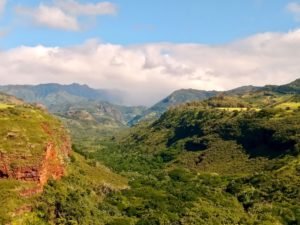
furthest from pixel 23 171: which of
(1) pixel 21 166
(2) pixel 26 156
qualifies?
(2) pixel 26 156

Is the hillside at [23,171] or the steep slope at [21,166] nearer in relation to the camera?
the hillside at [23,171]

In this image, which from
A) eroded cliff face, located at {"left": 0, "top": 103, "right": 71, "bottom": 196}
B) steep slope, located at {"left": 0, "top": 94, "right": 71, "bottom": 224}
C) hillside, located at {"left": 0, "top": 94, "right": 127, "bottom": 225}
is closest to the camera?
hillside, located at {"left": 0, "top": 94, "right": 127, "bottom": 225}

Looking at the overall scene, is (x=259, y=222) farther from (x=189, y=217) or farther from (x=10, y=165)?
(x=10, y=165)

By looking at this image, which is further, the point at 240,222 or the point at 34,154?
the point at 240,222

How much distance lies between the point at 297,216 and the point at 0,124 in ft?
379

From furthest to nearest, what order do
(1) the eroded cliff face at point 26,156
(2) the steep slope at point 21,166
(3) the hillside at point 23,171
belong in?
(1) the eroded cliff face at point 26,156, (2) the steep slope at point 21,166, (3) the hillside at point 23,171

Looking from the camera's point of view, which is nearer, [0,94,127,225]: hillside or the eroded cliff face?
[0,94,127,225]: hillside

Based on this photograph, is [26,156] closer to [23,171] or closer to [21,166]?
[21,166]

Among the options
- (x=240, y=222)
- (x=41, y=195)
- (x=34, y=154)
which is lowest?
(x=240, y=222)

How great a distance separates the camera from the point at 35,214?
550ft

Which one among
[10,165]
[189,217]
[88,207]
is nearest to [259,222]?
[189,217]

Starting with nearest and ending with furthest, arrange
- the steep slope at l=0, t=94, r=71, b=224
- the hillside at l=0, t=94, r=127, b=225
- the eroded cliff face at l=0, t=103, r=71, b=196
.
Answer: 1. the hillside at l=0, t=94, r=127, b=225
2. the steep slope at l=0, t=94, r=71, b=224
3. the eroded cliff face at l=0, t=103, r=71, b=196

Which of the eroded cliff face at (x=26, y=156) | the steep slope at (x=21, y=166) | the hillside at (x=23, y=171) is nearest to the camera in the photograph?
the hillside at (x=23, y=171)

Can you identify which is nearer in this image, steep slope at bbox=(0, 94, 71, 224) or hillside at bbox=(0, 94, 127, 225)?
hillside at bbox=(0, 94, 127, 225)
